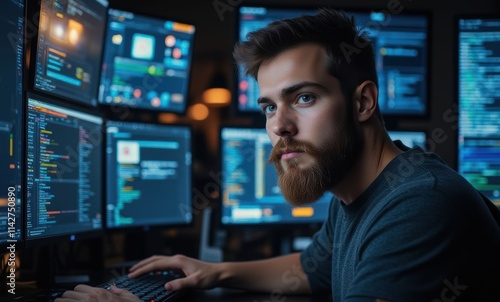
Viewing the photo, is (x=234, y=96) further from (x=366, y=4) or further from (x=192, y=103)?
(x=366, y=4)

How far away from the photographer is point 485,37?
6.10 ft

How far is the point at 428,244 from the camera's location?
85 centimetres

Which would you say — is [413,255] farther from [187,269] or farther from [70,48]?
[70,48]

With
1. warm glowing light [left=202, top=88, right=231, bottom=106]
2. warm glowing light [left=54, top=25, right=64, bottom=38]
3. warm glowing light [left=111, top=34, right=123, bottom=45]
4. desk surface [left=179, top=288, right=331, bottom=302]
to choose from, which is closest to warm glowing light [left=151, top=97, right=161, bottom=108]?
warm glowing light [left=111, top=34, right=123, bottom=45]

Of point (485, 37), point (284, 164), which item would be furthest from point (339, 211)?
point (485, 37)

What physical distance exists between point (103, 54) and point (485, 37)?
1.29m

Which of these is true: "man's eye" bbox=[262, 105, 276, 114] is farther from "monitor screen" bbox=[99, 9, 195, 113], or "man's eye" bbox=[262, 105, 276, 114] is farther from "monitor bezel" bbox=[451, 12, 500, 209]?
"monitor bezel" bbox=[451, 12, 500, 209]

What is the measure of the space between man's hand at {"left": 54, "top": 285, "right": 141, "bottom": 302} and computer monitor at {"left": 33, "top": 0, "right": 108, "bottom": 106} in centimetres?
50

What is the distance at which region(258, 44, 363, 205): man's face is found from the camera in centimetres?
112

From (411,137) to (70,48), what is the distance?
1245 millimetres

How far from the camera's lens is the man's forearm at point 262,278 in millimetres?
1330

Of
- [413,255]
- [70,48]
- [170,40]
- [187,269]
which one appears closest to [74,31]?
[70,48]

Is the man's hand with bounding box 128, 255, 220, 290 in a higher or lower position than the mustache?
lower

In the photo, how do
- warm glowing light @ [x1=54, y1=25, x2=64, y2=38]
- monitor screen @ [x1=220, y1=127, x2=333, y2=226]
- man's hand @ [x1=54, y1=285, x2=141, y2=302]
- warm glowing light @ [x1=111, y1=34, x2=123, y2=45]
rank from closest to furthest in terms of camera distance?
man's hand @ [x1=54, y1=285, x2=141, y2=302] < warm glowing light @ [x1=54, y1=25, x2=64, y2=38] < warm glowing light @ [x1=111, y1=34, x2=123, y2=45] < monitor screen @ [x1=220, y1=127, x2=333, y2=226]
